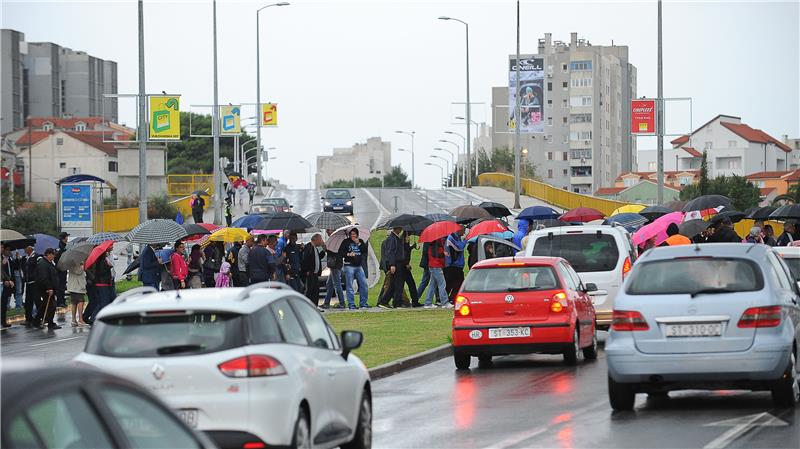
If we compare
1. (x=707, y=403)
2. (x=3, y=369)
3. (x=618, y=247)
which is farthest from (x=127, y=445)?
(x=618, y=247)

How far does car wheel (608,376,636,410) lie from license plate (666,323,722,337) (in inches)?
26.9

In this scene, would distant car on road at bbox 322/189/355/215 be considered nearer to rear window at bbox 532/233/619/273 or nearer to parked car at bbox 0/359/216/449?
rear window at bbox 532/233/619/273

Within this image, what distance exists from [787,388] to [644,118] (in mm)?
39240

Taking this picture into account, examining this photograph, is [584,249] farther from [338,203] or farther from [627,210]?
[338,203]

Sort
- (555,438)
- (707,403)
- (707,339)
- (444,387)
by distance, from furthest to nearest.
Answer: (444,387), (707,403), (707,339), (555,438)

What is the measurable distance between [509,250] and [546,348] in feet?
38.9

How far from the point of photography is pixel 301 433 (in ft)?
29.4

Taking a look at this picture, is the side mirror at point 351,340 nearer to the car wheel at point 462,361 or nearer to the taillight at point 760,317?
the taillight at point 760,317

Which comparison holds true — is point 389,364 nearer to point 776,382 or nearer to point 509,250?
point 776,382

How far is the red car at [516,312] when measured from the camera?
17781 mm

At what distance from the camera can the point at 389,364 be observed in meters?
17.8

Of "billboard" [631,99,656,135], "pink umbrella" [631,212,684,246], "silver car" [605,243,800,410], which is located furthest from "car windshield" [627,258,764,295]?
"billboard" [631,99,656,135]

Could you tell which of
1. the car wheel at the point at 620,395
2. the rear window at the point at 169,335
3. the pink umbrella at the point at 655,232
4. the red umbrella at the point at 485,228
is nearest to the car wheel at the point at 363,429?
the rear window at the point at 169,335

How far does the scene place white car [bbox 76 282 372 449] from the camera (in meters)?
8.64
